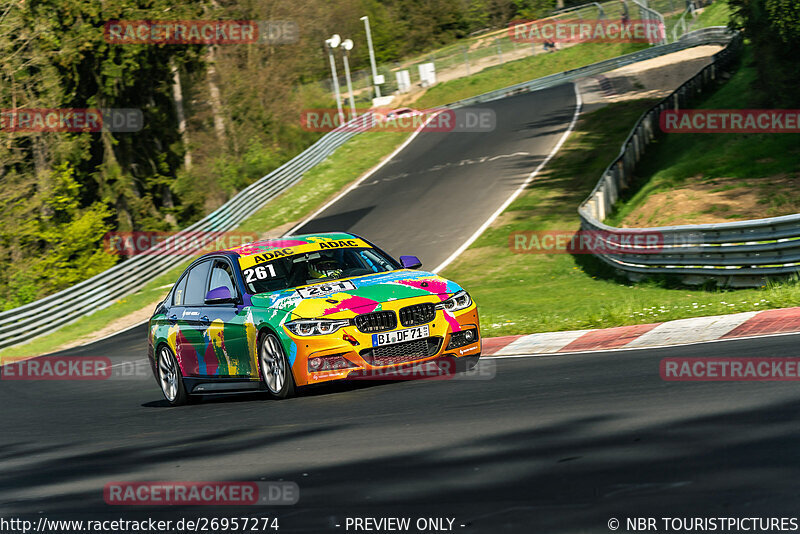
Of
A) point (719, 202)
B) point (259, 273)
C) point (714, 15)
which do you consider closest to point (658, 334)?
point (259, 273)

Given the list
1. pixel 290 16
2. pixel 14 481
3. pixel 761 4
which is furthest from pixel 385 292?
pixel 290 16

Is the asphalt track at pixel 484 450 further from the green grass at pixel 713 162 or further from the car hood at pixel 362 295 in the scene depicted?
the green grass at pixel 713 162

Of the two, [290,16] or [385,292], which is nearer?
[385,292]

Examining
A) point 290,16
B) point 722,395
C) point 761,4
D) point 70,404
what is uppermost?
point 290,16

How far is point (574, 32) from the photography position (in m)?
69.7

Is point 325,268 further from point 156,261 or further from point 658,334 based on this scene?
point 156,261

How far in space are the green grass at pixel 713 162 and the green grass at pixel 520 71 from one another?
29957mm

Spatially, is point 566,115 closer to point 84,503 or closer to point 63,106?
point 63,106

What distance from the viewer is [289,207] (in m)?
38.3

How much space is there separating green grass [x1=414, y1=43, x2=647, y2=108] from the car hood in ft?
172

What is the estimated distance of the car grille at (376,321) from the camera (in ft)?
30.2

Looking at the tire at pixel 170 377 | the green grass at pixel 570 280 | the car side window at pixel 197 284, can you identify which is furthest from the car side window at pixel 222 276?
the green grass at pixel 570 280

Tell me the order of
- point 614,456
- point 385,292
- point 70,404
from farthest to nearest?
point 70,404
point 385,292
point 614,456

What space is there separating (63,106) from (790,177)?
29.4 metres
